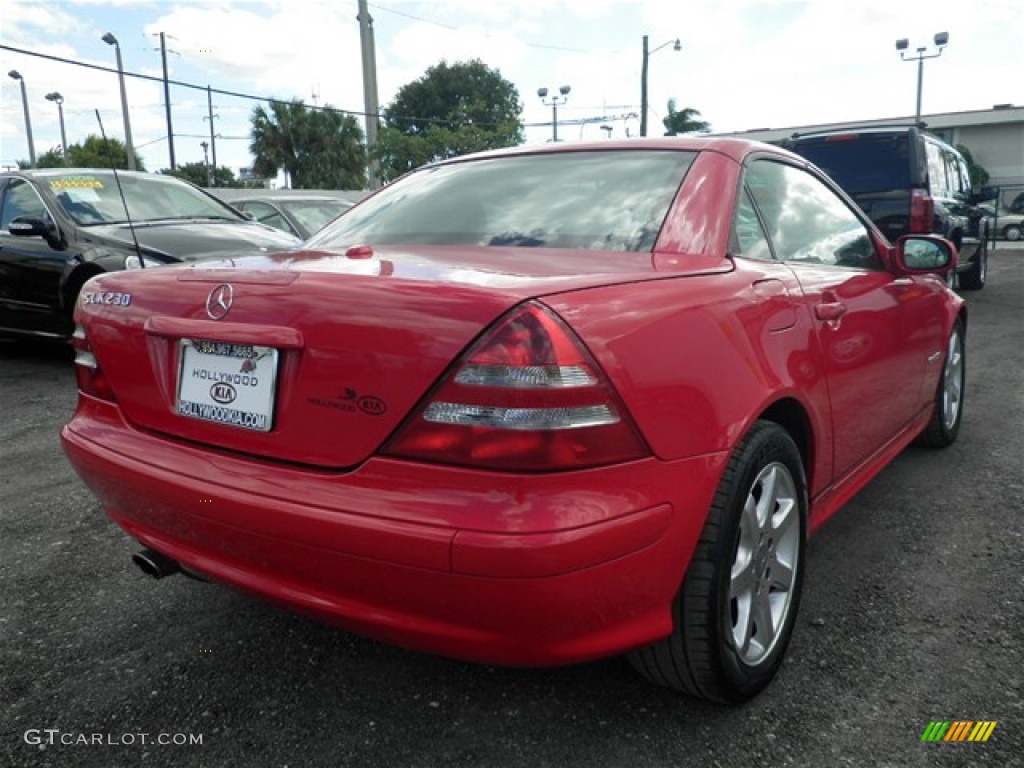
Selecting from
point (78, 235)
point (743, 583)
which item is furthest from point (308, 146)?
point (743, 583)

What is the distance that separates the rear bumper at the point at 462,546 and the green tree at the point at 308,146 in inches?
1371

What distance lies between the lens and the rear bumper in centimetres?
150

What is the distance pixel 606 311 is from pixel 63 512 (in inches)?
110

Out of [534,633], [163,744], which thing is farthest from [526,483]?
[163,744]

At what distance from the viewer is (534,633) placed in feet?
5.14

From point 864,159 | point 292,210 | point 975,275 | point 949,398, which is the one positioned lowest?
point 949,398

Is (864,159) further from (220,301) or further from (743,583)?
(220,301)

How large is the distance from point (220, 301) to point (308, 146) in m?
35.8

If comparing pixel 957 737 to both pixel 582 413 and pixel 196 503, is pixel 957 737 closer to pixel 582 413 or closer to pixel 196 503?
pixel 582 413

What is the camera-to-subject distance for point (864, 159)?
840 centimetres

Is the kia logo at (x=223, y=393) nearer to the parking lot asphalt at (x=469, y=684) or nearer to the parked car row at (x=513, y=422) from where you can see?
the parked car row at (x=513, y=422)

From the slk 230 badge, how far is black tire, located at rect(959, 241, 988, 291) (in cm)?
1169

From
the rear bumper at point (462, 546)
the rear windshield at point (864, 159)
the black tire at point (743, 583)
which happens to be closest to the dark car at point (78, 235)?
the rear bumper at point (462, 546)

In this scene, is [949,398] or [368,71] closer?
[949,398]
